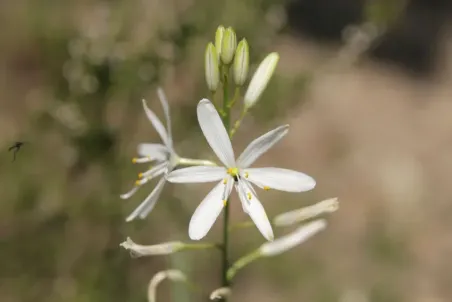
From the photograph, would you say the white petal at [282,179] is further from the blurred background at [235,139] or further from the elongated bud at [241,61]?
the blurred background at [235,139]

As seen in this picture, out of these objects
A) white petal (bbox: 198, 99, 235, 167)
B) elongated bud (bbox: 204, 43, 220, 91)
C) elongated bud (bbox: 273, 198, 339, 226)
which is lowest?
elongated bud (bbox: 273, 198, 339, 226)

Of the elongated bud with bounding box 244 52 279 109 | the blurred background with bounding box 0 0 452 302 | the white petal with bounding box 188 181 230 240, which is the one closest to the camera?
the white petal with bounding box 188 181 230 240

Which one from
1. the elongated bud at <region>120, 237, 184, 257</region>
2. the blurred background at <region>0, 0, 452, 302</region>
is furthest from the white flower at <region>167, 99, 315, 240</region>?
the blurred background at <region>0, 0, 452, 302</region>

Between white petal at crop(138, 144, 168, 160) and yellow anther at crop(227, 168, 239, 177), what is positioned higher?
white petal at crop(138, 144, 168, 160)

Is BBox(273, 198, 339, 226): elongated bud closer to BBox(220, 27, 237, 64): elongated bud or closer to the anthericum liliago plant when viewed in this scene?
the anthericum liliago plant

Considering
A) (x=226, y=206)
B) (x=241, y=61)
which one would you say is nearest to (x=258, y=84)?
(x=241, y=61)

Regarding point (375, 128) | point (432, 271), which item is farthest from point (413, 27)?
point (432, 271)
